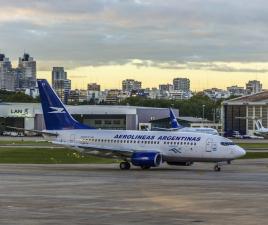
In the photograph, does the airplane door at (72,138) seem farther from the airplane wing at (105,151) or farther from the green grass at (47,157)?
the green grass at (47,157)

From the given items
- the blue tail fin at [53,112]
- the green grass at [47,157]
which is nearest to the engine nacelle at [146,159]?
the blue tail fin at [53,112]

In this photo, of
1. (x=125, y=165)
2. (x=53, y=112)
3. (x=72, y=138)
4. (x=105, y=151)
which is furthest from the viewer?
(x=53, y=112)

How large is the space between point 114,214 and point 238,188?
43.5 ft

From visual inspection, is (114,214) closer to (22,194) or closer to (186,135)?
(22,194)

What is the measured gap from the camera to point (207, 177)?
47.5 m

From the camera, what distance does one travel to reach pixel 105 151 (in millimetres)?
58312

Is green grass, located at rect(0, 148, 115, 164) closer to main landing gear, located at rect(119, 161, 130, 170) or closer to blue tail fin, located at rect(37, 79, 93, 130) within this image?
blue tail fin, located at rect(37, 79, 93, 130)

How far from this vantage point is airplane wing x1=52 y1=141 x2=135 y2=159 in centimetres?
5784

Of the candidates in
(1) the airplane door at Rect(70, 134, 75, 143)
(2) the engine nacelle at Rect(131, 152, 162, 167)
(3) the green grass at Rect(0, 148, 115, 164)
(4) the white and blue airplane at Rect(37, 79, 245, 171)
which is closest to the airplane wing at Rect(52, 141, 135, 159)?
(4) the white and blue airplane at Rect(37, 79, 245, 171)

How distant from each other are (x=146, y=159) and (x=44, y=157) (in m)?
18.7

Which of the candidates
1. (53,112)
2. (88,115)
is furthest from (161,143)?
(88,115)

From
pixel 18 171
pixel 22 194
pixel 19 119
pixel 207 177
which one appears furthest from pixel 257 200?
pixel 19 119

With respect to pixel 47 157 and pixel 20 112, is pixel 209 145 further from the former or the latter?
pixel 20 112

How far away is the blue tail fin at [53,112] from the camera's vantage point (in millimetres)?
60812
